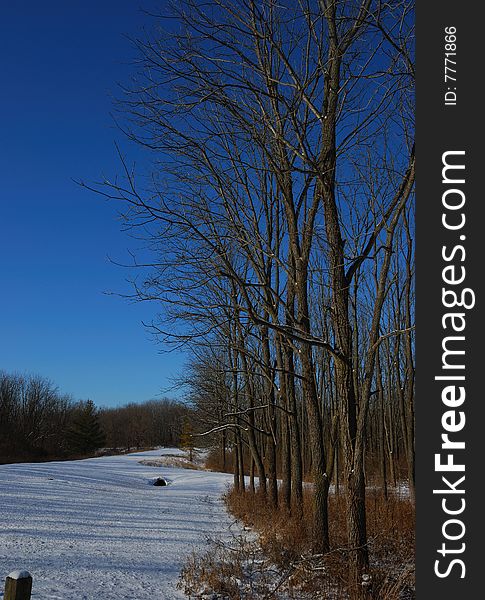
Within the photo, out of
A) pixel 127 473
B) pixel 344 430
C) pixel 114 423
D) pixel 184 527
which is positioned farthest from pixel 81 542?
pixel 114 423

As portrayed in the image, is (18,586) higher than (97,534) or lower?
higher

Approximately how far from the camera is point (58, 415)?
217ft

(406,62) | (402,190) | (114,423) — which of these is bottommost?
(114,423)

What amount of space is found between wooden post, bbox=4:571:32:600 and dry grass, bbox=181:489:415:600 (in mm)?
2920

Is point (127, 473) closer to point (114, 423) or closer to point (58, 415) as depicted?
point (58, 415)

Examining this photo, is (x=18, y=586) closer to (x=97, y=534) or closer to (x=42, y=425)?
(x=97, y=534)

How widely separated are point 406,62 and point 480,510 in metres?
4.33

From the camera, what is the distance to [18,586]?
2936mm

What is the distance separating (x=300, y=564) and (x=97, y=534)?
6.44 meters

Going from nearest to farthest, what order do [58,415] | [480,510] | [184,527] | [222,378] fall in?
[480,510]
[184,527]
[222,378]
[58,415]

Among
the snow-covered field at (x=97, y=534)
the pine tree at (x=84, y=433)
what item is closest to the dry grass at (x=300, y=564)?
the snow-covered field at (x=97, y=534)

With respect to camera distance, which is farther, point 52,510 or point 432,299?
point 52,510

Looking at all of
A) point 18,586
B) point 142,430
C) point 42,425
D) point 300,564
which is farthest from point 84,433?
point 18,586

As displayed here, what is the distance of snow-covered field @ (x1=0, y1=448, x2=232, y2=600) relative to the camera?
23.4 feet
